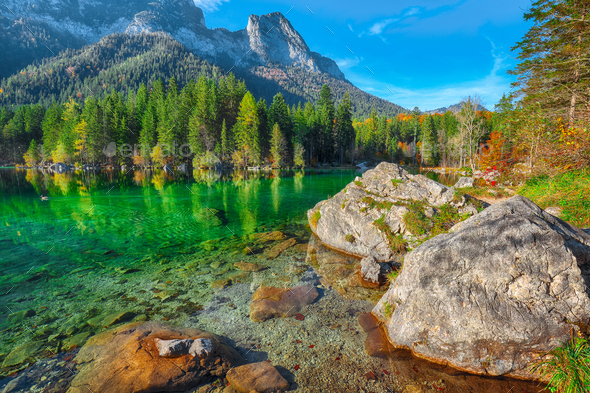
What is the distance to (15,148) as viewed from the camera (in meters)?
80.1

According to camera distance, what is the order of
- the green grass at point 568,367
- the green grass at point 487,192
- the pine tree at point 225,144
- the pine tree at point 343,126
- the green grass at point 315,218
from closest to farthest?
the green grass at point 568,367 → the green grass at point 315,218 → the green grass at point 487,192 → the pine tree at point 225,144 → the pine tree at point 343,126

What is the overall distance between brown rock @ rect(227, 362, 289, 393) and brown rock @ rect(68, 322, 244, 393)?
26cm

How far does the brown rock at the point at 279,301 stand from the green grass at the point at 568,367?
4788mm

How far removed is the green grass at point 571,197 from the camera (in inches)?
349

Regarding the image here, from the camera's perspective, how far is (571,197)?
9.90 meters

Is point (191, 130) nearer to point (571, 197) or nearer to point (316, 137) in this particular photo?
Result: point (316, 137)

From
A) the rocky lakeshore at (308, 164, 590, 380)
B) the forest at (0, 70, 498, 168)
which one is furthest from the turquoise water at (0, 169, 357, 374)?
the forest at (0, 70, 498, 168)

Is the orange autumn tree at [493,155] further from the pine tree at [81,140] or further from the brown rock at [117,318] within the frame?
the pine tree at [81,140]

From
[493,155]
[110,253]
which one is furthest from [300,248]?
[493,155]

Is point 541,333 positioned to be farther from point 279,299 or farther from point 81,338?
point 81,338

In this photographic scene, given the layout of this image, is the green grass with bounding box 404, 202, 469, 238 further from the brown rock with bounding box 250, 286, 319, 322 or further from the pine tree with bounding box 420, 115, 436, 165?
the pine tree with bounding box 420, 115, 436, 165

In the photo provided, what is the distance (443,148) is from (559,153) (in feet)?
236

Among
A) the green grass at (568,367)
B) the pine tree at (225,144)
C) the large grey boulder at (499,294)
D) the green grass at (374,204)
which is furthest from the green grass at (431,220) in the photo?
the pine tree at (225,144)

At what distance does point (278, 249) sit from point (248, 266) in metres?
2.15
